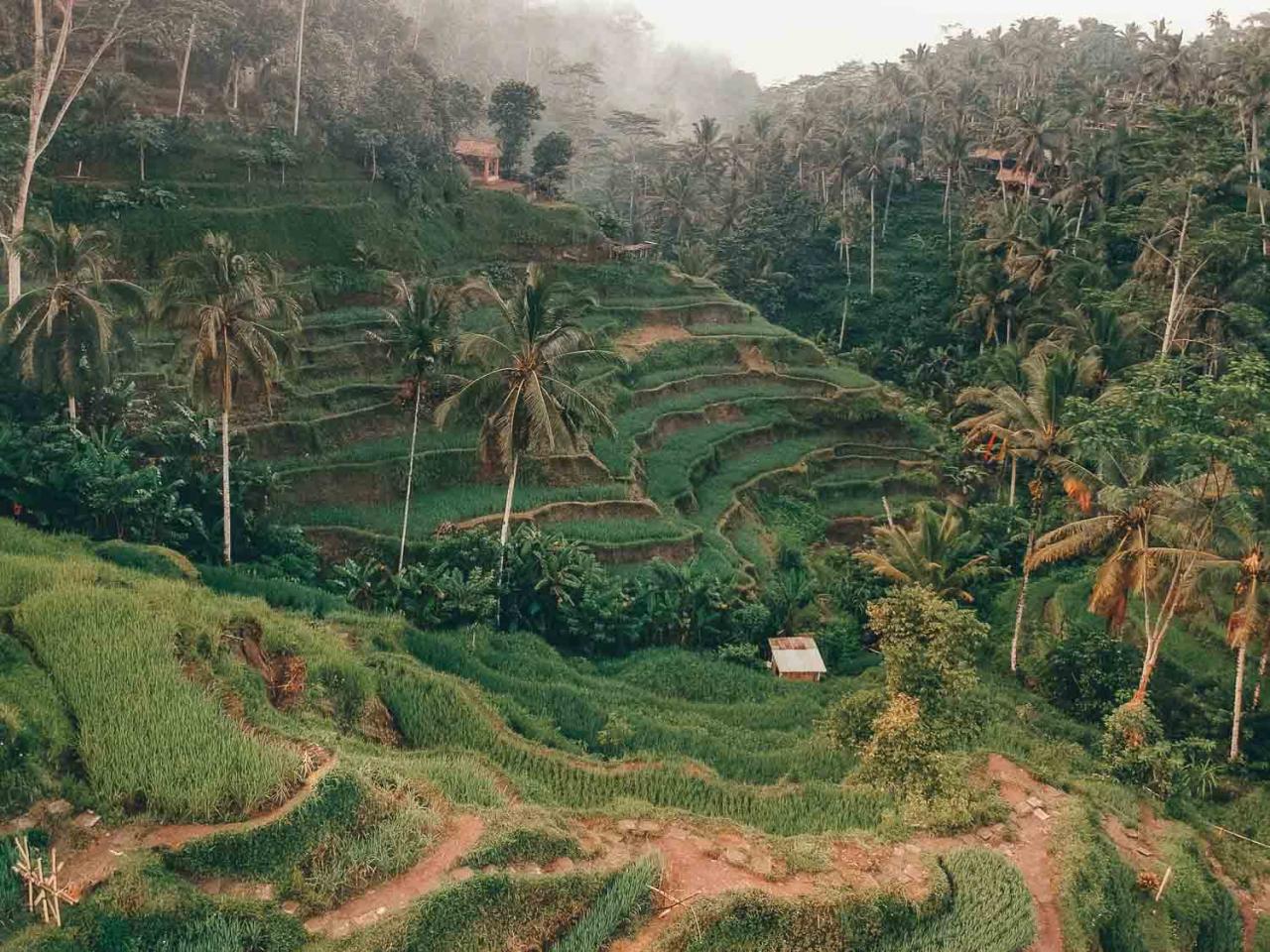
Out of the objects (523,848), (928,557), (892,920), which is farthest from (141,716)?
(928,557)

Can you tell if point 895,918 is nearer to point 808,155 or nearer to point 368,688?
point 368,688

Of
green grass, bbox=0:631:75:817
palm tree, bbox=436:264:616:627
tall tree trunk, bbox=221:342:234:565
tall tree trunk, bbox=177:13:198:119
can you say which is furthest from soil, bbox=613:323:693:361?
green grass, bbox=0:631:75:817

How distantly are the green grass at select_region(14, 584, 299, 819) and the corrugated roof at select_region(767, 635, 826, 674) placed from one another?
13131 mm

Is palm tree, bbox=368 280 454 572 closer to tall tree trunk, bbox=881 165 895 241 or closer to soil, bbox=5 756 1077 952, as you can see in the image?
soil, bbox=5 756 1077 952

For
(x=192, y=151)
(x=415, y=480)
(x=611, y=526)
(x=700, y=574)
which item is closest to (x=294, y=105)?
(x=192, y=151)

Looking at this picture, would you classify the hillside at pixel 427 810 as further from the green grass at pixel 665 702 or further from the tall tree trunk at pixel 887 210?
the tall tree trunk at pixel 887 210

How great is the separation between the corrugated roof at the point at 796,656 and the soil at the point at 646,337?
1583 centimetres

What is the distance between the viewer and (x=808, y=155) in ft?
202

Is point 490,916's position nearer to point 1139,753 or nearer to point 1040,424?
point 1139,753

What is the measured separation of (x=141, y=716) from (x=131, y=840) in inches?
68.4

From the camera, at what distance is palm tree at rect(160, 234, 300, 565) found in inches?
781

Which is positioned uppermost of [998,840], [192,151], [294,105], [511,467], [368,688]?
[294,105]

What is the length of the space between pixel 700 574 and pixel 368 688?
1026cm

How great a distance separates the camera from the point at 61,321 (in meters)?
20.2
